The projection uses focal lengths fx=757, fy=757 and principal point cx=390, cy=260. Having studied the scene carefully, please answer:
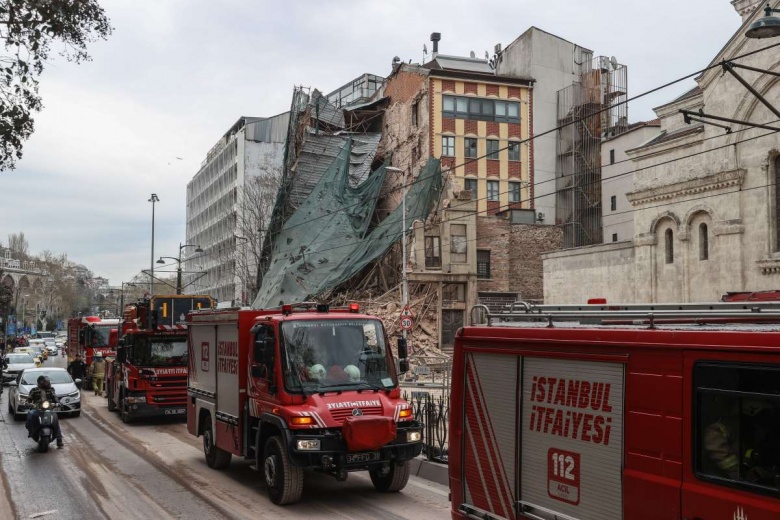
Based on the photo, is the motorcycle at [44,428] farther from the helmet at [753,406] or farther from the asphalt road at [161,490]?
the helmet at [753,406]

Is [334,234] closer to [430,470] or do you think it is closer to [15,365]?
[15,365]

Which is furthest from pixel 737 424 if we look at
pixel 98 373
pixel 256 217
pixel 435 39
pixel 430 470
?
pixel 435 39

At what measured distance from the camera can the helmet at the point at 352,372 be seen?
1113cm

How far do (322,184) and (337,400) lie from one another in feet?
145

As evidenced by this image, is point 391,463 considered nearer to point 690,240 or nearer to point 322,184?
point 690,240

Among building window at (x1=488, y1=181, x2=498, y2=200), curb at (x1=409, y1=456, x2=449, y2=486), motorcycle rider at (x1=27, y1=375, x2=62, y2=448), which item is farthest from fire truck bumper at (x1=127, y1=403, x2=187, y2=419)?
building window at (x1=488, y1=181, x2=498, y2=200)

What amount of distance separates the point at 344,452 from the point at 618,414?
5414 mm

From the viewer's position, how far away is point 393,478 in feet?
37.6

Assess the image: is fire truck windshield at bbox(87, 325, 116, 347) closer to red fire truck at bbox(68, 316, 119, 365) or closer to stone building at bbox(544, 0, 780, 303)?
red fire truck at bbox(68, 316, 119, 365)

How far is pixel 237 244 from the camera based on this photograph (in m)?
74.7

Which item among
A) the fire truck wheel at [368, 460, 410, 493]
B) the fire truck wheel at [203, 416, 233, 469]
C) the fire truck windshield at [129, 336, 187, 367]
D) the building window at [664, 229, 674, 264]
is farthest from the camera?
A: the building window at [664, 229, 674, 264]

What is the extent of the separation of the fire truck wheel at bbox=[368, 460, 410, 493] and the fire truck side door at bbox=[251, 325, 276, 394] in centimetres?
204

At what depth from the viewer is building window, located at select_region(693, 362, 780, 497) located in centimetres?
475

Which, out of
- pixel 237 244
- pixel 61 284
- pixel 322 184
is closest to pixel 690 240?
pixel 322 184
